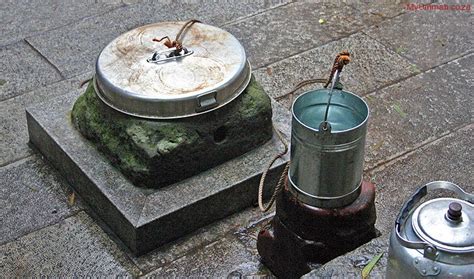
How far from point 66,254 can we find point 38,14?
10.00 ft

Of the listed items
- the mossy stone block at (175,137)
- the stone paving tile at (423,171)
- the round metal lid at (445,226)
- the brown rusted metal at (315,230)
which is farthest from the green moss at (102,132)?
the round metal lid at (445,226)

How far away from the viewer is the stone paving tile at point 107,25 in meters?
6.34

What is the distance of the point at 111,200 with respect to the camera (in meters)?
4.55

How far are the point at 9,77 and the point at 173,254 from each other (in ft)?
7.78

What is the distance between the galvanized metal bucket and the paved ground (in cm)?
35

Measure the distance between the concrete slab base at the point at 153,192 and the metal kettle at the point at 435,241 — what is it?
144cm

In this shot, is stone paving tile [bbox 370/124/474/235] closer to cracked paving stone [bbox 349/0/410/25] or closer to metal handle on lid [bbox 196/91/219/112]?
metal handle on lid [bbox 196/91/219/112]

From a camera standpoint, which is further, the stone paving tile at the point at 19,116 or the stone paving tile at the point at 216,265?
the stone paving tile at the point at 19,116

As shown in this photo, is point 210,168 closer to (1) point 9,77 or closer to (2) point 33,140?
(2) point 33,140

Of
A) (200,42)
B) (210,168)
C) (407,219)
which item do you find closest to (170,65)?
(200,42)

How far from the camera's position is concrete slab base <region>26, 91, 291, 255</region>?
4.49m

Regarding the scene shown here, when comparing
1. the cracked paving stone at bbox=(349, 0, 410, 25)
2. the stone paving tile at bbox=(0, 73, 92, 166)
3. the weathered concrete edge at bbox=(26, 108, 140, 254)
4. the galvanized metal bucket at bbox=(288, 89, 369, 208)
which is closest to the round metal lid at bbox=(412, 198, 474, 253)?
the galvanized metal bucket at bbox=(288, 89, 369, 208)

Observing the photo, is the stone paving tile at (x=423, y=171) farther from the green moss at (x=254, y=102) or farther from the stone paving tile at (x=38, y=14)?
the stone paving tile at (x=38, y=14)

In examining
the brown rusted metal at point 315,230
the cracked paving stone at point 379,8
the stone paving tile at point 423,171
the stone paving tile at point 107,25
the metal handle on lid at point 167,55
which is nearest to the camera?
the brown rusted metal at point 315,230
